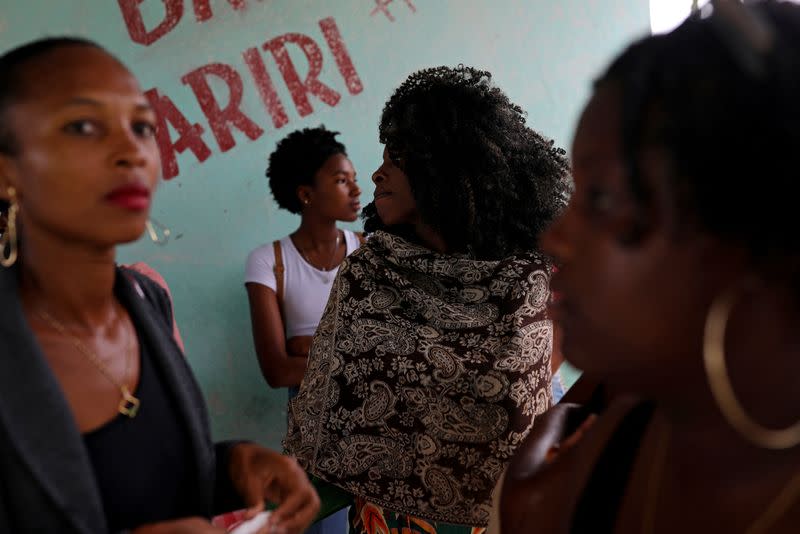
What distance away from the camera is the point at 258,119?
2.94 m

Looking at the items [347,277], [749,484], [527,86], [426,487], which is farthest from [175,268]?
[749,484]

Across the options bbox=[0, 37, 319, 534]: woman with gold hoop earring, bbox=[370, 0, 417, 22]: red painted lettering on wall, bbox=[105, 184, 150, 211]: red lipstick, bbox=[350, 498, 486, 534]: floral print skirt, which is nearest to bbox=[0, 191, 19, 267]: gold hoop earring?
bbox=[0, 37, 319, 534]: woman with gold hoop earring

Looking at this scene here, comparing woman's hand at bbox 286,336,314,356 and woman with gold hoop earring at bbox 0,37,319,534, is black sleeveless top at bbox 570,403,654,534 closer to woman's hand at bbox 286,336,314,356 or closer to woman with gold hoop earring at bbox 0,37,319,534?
woman with gold hoop earring at bbox 0,37,319,534

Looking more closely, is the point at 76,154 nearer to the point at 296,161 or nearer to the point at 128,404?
the point at 128,404

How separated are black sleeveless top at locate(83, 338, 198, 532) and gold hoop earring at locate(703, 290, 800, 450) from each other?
0.60m

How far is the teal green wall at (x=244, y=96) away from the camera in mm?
2709

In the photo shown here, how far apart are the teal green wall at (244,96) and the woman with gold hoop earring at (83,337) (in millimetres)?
1906

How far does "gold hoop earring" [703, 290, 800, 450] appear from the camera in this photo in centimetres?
64

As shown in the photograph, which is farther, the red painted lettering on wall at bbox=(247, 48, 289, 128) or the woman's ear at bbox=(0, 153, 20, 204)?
the red painted lettering on wall at bbox=(247, 48, 289, 128)

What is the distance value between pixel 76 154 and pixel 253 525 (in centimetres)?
45

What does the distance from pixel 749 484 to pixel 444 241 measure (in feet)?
4.00

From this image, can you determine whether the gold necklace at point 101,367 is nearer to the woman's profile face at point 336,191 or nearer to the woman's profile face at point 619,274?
the woman's profile face at point 619,274

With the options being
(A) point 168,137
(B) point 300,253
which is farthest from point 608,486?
(A) point 168,137

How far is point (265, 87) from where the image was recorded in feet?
9.56
